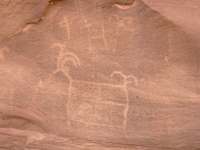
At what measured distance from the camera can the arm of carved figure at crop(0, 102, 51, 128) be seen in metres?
1.94

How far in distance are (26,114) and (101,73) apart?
1.87 feet

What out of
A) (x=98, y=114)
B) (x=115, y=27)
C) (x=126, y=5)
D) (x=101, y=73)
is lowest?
(x=98, y=114)

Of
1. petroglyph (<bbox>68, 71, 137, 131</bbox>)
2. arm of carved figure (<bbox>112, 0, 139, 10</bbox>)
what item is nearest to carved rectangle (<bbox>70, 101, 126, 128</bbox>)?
petroglyph (<bbox>68, 71, 137, 131</bbox>)

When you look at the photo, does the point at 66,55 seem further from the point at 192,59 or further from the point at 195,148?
the point at 195,148

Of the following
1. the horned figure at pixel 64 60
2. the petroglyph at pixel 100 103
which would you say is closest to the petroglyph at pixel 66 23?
the horned figure at pixel 64 60

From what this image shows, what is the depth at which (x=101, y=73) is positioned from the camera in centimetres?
188

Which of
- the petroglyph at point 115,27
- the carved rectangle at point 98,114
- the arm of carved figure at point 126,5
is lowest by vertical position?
the carved rectangle at point 98,114

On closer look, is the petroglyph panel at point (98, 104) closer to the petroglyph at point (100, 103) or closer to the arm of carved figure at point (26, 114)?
the petroglyph at point (100, 103)

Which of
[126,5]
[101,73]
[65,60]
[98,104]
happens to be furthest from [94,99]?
[126,5]

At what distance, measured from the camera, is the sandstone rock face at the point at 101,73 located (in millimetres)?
1817

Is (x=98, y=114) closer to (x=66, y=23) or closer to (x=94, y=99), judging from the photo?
(x=94, y=99)

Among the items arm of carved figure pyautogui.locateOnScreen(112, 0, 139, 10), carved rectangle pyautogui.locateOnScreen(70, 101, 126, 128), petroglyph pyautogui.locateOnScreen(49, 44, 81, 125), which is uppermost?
arm of carved figure pyautogui.locateOnScreen(112, 0, 139, 10)

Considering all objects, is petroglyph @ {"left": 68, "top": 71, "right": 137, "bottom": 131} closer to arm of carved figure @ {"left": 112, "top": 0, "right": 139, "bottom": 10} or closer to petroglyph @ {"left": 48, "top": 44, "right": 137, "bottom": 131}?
petroglyph @ {"left": 48, "top": 44, "right": 137, "bottom": 131}

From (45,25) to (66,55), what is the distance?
0.75ft
